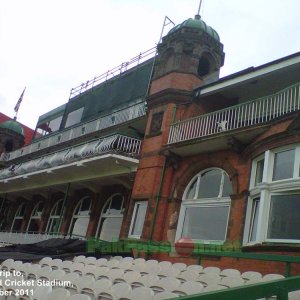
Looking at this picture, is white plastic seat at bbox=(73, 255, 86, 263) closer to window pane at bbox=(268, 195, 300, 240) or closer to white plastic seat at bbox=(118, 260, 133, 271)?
white plastic seat at bbox=(118, 260, 133, 271)

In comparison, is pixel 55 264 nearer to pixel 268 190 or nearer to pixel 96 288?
pixel 96 288

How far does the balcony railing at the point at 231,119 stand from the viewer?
1123cm

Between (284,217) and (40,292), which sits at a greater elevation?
(284,217)

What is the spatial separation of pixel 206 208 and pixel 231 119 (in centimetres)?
323

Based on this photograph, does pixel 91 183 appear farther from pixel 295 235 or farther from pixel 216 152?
pixel 295 235

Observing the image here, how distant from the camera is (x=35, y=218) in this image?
23.2m

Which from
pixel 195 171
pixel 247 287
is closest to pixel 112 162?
pixel 195 171

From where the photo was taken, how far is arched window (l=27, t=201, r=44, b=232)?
23.0m

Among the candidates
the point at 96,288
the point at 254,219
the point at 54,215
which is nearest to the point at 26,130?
the point at 54,215

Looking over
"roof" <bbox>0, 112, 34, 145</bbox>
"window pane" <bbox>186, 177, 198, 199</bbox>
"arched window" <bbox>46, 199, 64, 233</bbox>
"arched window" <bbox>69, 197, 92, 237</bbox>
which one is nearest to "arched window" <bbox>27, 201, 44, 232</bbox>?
"arched window" <bbox>46, 199, 64, 233</bbox>

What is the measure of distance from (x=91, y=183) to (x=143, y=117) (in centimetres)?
452

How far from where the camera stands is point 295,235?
880cm

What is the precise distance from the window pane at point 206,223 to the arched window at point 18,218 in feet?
52.4

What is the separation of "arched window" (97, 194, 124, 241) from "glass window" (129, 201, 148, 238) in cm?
298
